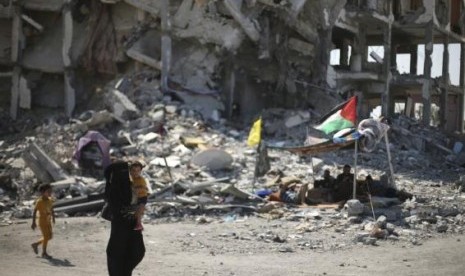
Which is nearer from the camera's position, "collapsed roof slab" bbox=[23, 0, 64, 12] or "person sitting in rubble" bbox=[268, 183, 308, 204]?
"person sitting in rubble" bbox=[268, 183, 308, 204]

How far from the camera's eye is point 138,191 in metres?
5.11

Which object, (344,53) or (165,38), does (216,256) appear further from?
(344,53)

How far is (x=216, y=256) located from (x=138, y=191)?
2787 millimetres

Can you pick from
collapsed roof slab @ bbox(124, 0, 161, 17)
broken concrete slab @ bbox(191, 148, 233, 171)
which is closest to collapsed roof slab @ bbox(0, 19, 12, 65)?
collapsed roof slab @ bbox(124, 0, 161, 17)

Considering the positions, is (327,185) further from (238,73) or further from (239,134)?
(238,73)

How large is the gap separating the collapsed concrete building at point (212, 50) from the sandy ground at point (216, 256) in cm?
1168

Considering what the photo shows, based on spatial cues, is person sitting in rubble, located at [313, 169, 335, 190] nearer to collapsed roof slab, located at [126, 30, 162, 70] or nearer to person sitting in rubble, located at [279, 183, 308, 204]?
person sitting in rubble, located at [279, 183, 308, 204]

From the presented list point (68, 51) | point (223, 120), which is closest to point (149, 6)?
point (68, 51)

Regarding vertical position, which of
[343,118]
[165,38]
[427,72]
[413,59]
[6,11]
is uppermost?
[6,11]

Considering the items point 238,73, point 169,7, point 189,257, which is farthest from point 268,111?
point 189,257

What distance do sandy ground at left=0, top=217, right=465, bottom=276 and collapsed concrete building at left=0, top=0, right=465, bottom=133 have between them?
11.7m

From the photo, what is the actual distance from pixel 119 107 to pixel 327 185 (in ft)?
29.7

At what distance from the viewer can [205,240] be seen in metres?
8.77

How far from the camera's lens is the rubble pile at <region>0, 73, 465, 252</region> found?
33.0ft
